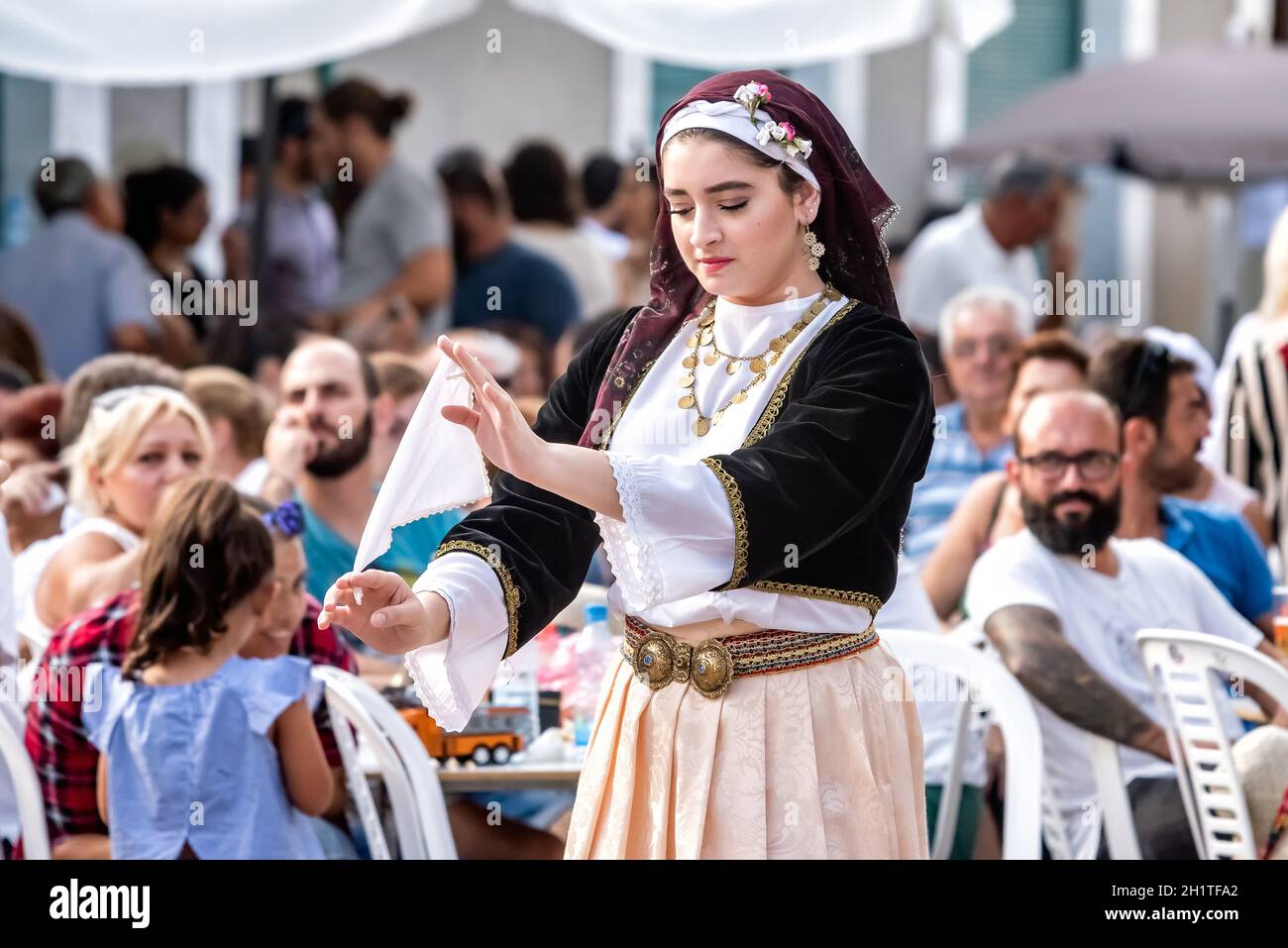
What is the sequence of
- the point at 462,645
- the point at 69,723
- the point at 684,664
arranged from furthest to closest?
the point at 69,723 → the point at 684,664 → the point at 462,645

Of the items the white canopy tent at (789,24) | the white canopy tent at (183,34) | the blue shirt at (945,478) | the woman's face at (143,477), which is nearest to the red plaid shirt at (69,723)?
the woman's face at (143,477)

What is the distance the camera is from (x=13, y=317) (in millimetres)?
6473

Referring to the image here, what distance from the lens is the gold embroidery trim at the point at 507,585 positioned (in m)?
2.30

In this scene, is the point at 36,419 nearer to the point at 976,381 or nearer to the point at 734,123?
the point at 976,381

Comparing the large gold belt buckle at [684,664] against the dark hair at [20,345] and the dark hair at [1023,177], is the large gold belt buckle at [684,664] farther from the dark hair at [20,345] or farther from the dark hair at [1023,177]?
the dark hair at [1023,177]

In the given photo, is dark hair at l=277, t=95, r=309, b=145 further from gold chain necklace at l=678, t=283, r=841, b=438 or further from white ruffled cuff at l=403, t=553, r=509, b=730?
white ruffled cuff at l=403, t=553, r=509, b=730

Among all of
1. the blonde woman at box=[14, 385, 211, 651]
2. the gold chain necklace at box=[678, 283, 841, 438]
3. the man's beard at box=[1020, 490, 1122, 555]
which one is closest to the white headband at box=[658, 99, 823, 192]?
the gold chain necklace at box=[678, 283, 841, 438]

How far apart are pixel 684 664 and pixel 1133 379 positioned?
122 inches

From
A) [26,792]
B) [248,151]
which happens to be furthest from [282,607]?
[248,151]

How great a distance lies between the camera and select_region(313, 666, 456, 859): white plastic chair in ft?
12.0

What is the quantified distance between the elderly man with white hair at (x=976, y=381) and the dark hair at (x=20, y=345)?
3.05 metres

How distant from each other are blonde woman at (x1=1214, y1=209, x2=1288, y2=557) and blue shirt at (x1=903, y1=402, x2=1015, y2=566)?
67 cm

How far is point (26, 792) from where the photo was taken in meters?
3.55
